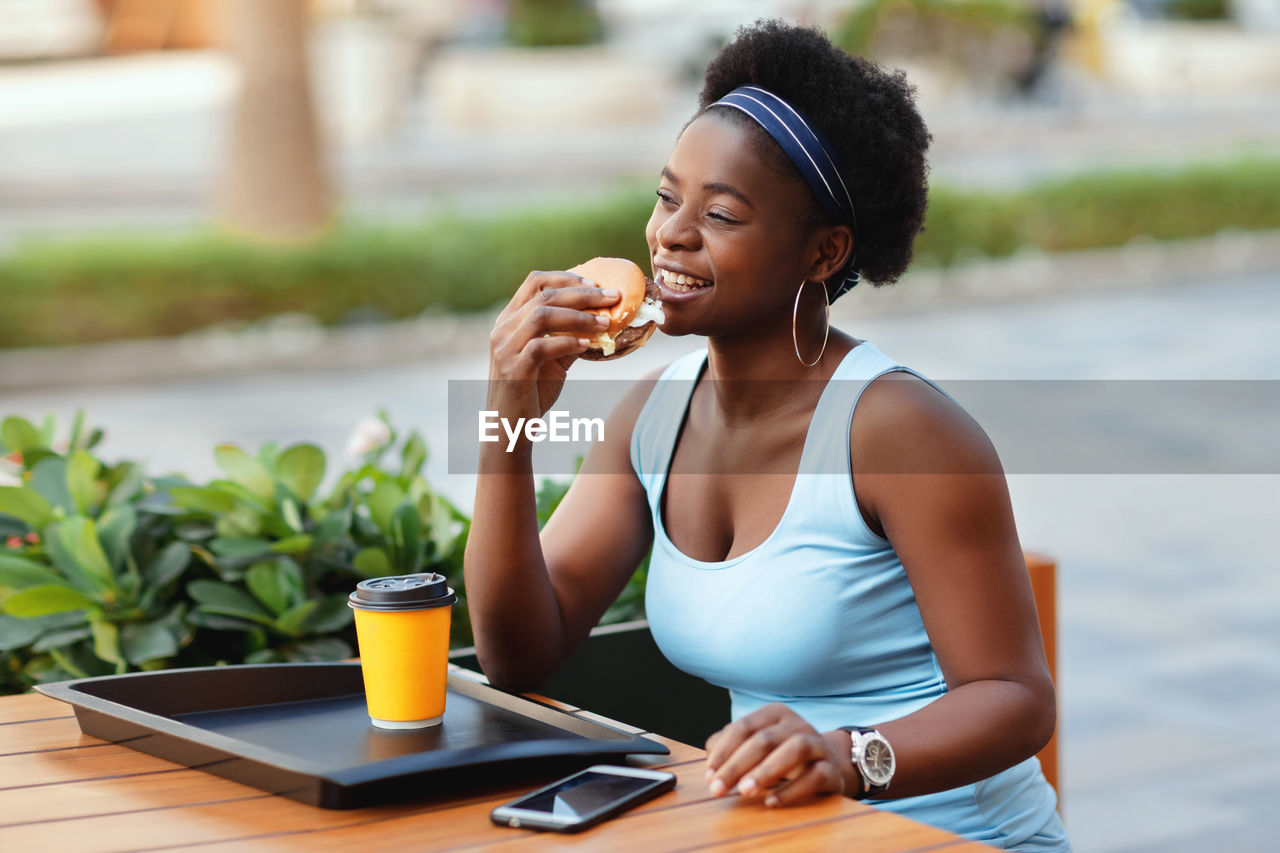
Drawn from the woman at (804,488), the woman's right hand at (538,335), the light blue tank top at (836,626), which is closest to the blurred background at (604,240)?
the light blue tank top at (836,626)

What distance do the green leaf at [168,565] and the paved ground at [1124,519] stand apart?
2433mm

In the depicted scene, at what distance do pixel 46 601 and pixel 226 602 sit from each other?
279 millimetres

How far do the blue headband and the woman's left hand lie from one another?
0.83 meters

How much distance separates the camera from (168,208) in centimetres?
1708

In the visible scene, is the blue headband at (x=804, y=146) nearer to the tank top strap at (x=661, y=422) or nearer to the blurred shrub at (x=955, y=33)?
the tank top strap at (x=661, y=422)

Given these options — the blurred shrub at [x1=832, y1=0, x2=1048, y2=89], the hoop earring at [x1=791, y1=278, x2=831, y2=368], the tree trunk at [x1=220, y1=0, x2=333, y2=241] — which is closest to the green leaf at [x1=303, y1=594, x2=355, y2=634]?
the hoop earring at [x1=791, y1=278, x2=831, y2=368]

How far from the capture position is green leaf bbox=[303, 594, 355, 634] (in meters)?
2.59

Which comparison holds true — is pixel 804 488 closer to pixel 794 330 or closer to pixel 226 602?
pixel 794 330

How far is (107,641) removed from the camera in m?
2.47

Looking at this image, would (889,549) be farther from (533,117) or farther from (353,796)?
(533,117)

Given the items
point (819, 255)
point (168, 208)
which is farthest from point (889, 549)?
point (168, 208)

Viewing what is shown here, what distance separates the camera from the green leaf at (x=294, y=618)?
252 cm

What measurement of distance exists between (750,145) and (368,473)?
105cm

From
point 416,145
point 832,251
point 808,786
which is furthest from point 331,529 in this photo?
point 416,145
